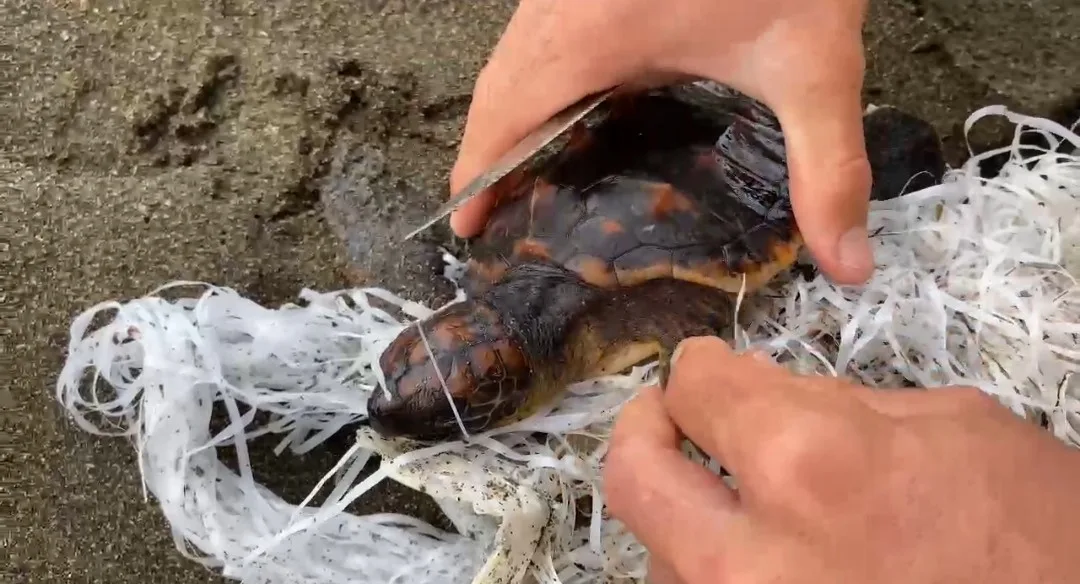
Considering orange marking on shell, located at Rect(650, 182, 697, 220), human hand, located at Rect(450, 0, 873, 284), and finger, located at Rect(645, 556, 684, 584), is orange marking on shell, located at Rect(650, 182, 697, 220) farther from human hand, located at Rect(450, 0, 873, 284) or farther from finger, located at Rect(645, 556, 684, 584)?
finger, located at Rect(645, 556, 684, 584)

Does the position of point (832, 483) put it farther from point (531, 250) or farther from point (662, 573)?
point (531, 250)

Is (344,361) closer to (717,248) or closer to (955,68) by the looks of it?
(717,248)

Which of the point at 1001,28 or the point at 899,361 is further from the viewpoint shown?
the point at 1001,28

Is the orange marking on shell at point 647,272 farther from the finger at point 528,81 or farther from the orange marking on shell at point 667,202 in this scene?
the finger at point 528,81

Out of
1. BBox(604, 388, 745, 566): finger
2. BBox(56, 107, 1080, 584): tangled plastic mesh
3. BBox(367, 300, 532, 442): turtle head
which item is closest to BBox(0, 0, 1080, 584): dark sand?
BBox(56, 107, 1080, 584): tangled plastic mesh

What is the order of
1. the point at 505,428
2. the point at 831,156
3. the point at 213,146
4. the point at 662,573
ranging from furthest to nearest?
the point at 213,146, the point at 505,428, the point at 831,156, the point at 662,573

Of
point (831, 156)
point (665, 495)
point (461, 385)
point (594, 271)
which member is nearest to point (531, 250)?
point (594, 271)

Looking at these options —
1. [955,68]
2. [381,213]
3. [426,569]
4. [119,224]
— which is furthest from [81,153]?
[955,68]
